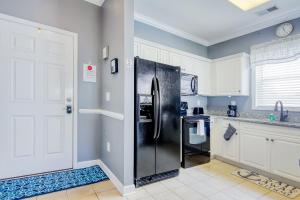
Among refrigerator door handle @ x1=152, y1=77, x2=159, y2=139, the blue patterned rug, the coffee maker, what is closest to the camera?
the blue patterned rug

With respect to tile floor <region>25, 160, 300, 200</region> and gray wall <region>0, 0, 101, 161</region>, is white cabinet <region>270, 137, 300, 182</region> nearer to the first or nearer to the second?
tile floor <region>25, 160, 300, 200</region>

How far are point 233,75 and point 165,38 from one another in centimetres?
166

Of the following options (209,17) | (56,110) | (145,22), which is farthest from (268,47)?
(56,110)

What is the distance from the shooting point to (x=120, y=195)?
199 centimetres

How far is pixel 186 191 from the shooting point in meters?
2.10

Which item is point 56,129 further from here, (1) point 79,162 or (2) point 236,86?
(2) point 236,86

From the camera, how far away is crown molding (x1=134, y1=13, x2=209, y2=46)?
10.2ft

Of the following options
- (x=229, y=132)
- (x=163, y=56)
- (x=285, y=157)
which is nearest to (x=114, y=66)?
(x=163, y=56)

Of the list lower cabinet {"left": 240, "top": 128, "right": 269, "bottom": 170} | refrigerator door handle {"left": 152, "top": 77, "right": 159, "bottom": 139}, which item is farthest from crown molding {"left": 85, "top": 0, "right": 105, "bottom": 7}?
lower cabinet {"left": 240, "top": 128, "right": 269, "bottom": 170}

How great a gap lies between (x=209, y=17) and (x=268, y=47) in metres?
1.28

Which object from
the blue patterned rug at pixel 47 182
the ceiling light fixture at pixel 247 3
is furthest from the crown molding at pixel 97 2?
the blue patterned rug at pixel 47 182

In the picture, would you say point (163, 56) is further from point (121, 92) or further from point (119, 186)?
point (119, 186)

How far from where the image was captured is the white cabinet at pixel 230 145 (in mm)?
2992

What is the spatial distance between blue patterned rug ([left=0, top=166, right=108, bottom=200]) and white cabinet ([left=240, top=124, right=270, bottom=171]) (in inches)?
94.2
